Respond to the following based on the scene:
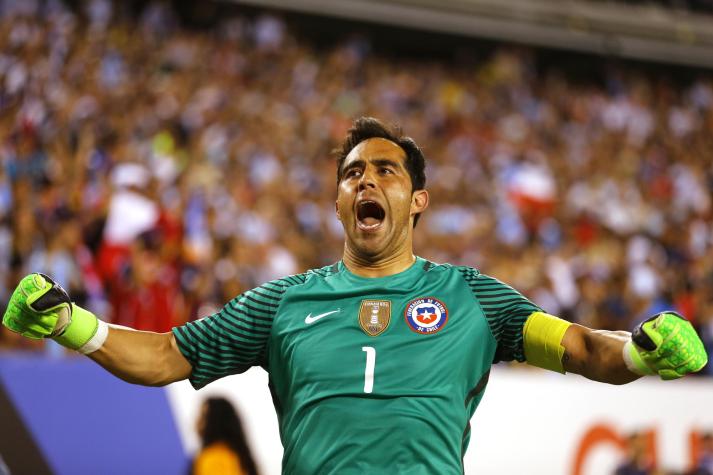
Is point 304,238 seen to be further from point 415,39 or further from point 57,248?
point 415,39

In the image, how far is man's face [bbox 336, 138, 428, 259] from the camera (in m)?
3.29

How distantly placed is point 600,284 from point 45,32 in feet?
23.0

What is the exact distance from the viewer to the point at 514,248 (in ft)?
36.1

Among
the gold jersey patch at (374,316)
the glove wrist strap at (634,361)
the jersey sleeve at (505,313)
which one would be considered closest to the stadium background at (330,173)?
the gold jersey patch at (374,316)

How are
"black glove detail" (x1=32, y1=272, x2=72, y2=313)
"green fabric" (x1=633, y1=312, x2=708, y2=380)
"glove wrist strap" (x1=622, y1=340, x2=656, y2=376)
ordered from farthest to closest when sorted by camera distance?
1. "black glove detail" (x1=32, y1=272, x2=72, y2=313)
2. "glove wrist strap" (x1=622, y1=340, x2=656, y2=376)
3. "green fabric" (x1=633, y1=312, x2=708, y2=380)

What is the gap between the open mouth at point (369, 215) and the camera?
3307 mm

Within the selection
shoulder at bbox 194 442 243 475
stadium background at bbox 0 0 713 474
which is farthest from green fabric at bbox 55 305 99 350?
shoulder at bbox 194 442 243 475

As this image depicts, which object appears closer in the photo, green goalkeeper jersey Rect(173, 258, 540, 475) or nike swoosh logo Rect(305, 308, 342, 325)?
green goalkeeper jersey Rect(173, 258, 540, 475)

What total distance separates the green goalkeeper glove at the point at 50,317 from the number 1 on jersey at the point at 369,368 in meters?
0.85

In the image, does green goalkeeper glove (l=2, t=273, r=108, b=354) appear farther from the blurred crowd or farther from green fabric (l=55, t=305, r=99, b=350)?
the blurred crowd

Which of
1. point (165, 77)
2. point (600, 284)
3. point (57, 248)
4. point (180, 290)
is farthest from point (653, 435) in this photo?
point (165, 77)

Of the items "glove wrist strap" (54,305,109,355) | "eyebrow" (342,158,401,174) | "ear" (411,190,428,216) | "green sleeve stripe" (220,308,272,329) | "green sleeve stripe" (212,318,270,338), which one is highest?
"eyebrow" (342,158,401,174)

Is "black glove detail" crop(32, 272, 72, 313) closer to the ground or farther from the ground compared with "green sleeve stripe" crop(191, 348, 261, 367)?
farther from the ground

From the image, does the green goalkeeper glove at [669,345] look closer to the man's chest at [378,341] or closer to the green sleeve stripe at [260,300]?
the man's chest at [378,341]
